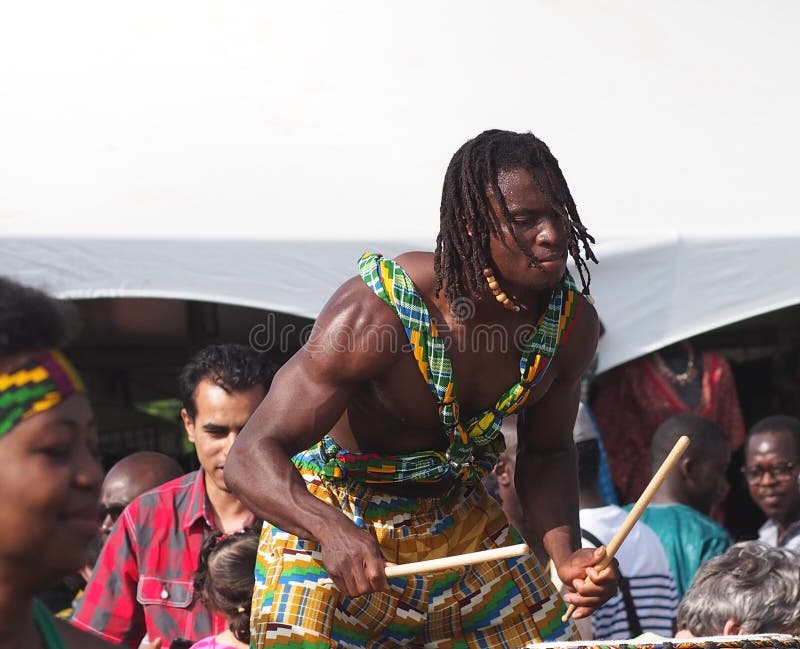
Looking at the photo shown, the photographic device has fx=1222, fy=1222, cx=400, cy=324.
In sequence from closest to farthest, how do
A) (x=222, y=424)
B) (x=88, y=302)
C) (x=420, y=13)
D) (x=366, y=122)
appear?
(x=222, y=424)
(x=88, y=302)
(x=366, y=122)
(x=420, y=13)

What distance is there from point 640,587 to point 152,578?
1.64 m

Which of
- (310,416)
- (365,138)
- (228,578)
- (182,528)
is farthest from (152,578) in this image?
(365,138)

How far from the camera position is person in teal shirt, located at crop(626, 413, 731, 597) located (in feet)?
15.3

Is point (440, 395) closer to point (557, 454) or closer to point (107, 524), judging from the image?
point (557, 454)

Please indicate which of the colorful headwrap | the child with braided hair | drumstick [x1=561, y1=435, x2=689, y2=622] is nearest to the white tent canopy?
the child with braided hair

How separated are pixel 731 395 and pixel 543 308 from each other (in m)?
3.26

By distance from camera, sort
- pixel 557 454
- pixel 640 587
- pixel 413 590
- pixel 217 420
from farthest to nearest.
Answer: pixel 640 587, pixel 217 420, pixel 557 454, pixel 413 590

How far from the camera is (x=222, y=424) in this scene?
3.88m

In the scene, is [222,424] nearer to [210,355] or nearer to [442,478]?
[210,355]

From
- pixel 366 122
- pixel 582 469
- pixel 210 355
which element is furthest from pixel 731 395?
pixel 210 355

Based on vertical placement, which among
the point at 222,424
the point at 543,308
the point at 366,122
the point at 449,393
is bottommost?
the point at 222,424

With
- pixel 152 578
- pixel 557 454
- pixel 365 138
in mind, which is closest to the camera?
pixel 557 454

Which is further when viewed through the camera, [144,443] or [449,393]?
[144,443]

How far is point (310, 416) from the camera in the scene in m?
2.82
